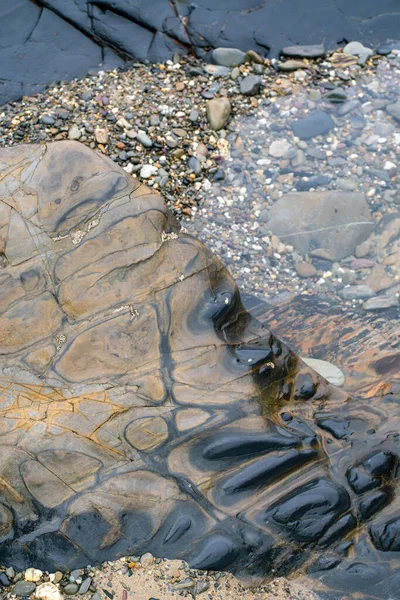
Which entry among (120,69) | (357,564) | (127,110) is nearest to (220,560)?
(357,564)

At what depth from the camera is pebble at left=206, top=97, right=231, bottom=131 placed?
502 centimetres

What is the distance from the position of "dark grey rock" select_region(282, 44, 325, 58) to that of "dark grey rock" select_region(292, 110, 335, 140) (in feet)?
1.69

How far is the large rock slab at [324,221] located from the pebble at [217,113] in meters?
0.76

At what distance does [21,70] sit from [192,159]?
4.98ft

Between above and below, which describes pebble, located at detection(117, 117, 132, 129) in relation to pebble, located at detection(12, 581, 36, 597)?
above

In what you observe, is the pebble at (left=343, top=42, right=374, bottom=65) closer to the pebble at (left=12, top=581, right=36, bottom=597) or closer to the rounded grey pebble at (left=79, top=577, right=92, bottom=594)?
the rounded grey pebble at (left=79, top=577, right=92, bottom=594)

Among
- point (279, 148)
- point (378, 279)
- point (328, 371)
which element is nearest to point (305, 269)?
point (378, 279)

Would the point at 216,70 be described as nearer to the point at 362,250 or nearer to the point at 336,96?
the point at 336,96

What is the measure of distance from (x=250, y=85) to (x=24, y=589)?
382cm

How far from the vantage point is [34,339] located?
3.25 metres

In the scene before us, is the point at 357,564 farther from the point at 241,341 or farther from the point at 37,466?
the point at 37,466

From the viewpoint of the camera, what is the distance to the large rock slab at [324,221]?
4707mm

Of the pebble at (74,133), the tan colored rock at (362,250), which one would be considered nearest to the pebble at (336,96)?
the tan colored rock at (362,250)

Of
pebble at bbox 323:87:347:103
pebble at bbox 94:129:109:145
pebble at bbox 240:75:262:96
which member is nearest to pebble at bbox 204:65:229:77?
pebble at bbox 240:75:262:96
